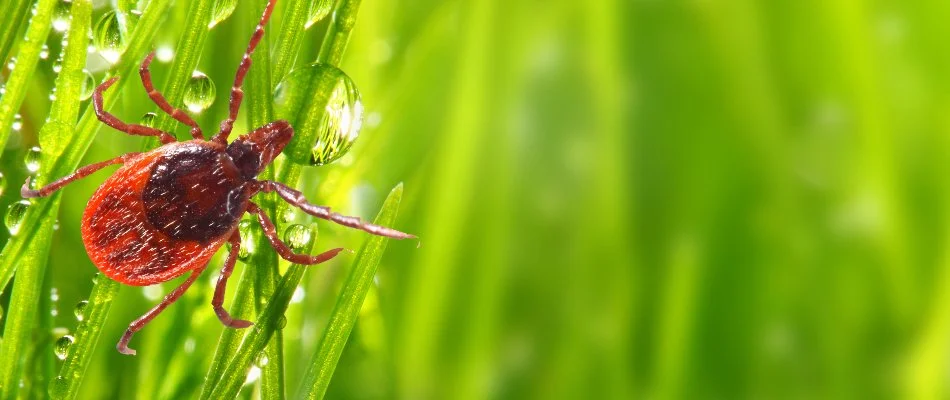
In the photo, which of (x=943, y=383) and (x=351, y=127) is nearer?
(x=351, y=127)

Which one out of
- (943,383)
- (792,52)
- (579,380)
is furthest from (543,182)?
(943,383)

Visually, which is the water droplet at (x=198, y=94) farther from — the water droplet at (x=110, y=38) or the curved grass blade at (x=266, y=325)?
the curved grass blade at (x=266, y=325)

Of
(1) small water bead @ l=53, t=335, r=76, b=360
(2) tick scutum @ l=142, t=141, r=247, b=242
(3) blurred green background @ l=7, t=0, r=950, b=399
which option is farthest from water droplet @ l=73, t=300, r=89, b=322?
(3) blurred green background @ l=7, t=0, r=950, b=399

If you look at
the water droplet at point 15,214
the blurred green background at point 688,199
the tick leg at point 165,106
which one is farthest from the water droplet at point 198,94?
the blurred green background at point 688,199

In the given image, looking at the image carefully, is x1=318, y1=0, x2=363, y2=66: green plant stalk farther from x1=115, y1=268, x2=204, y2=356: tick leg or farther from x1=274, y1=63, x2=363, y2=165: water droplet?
x1=115, y1=268, x2=204, y2=356: tick leg

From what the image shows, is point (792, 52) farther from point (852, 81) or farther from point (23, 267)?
→ point (23, 267)

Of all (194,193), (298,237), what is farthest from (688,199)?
(298,237)
